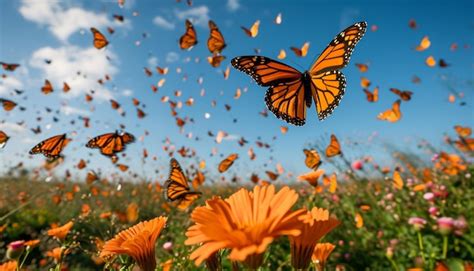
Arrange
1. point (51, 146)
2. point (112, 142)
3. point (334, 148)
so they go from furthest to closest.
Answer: point (334, 148) < point (112, 142) < point (51, 146)

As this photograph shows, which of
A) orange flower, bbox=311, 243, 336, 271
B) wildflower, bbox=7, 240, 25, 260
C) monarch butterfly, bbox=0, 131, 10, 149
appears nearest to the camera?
orange flower, bbox=311, 243, 336, 271

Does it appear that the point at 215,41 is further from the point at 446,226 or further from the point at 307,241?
the point at 307,241

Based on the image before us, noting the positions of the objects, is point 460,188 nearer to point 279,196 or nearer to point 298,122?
point 298,122

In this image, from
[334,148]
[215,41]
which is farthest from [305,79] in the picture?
[215,41]

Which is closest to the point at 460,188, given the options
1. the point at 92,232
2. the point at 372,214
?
the point at 372,214

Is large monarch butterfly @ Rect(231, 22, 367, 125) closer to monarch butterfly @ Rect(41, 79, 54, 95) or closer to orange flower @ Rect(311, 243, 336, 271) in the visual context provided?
orange flower @ Rect(311, 243, 336, 271)

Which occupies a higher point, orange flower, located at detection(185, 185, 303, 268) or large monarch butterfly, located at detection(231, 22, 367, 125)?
large monarch butterfly, located at detection(231, 22, 367, 125)

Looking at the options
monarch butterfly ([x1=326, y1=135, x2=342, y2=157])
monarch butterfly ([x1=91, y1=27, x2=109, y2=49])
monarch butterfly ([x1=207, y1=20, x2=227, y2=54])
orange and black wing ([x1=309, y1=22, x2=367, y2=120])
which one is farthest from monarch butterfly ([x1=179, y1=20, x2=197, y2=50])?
orange and black wing ([x1=309, y1=22, x2=367, y2=120])
